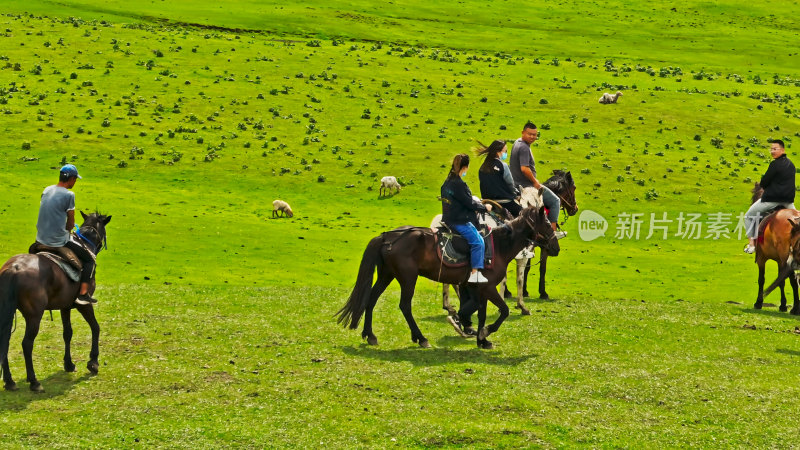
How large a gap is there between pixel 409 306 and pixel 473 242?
6.35 feet

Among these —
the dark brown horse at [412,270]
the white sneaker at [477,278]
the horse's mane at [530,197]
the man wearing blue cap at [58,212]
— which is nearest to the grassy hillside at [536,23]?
the horse's mane at [530,197]

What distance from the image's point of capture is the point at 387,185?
50031 millimetres

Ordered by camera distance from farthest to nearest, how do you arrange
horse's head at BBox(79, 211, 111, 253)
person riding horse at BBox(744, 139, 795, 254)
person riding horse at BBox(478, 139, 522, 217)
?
person riding horse at BBox(744, 139, 795, 254) → person riding horse at BBox(478, 139, 522, 217) → horse's head at BBox(79, 211, 111, 253)

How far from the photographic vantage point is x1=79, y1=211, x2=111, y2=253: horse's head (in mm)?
16203

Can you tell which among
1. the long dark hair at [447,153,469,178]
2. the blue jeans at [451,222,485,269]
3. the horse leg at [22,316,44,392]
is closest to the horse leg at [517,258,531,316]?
the blue jeans at [451,222,485,269]

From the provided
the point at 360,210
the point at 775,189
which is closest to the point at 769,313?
the point at 775,189

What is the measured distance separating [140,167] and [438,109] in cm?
2627

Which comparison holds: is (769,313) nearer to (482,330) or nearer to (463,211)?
(482,330)

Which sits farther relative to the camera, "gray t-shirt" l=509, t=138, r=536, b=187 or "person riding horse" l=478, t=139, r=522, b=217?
"gray t-shirt" l=509, t=138, r=536, b=187

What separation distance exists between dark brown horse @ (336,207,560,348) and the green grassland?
26.0 inches

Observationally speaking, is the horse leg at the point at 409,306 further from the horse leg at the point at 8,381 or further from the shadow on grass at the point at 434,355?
the horse leg at the point at 8,381

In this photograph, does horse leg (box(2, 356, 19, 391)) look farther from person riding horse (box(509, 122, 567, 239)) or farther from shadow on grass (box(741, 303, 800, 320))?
shadow on grass (box(741, 303, 800, 320))

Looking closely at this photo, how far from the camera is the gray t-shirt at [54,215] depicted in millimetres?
14836

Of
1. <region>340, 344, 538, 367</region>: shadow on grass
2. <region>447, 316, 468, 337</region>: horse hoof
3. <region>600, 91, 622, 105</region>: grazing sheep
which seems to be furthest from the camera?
<region>600, 91, 622, 105</region>: grazing sheep
